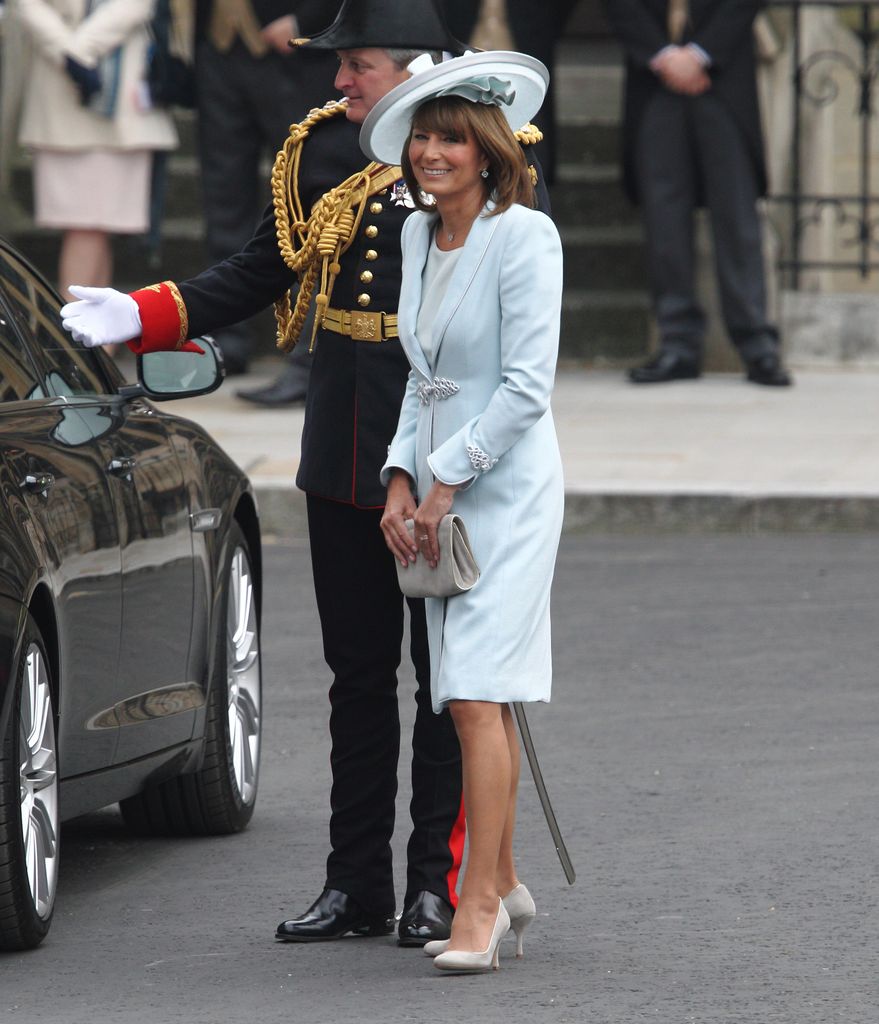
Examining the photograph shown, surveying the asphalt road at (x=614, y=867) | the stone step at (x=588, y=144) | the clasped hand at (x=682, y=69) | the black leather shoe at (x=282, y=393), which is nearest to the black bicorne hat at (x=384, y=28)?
the asphalt road at (x=614, y=867)

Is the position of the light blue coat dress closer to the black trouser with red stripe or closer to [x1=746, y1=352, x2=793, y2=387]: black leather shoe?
the black trouser with red stripe

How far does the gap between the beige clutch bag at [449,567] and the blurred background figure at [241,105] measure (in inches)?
340

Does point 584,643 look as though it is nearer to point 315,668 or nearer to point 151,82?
point 315,668

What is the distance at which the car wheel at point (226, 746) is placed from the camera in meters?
6.66

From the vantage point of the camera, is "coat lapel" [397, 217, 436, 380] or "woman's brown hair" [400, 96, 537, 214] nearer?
"woman's brown hair" [400, 96, 537, 214]

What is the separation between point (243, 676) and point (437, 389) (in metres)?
1.83

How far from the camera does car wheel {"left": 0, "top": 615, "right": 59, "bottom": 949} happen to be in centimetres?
530

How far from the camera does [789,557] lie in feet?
36.8

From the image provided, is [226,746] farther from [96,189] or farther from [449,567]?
[96,189]

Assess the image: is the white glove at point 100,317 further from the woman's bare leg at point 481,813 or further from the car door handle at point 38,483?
the woman's bare leg at point 481,813

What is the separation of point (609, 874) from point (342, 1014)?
130 centimetres

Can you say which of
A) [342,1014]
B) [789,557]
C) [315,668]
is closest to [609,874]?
[342,1014]

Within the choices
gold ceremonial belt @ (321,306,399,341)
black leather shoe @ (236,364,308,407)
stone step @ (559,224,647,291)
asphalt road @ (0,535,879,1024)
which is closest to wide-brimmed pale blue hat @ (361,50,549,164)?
gold ceremonial belt @ (321,306,399,341)

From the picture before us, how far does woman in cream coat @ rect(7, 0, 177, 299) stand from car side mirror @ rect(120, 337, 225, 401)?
7974 mm
